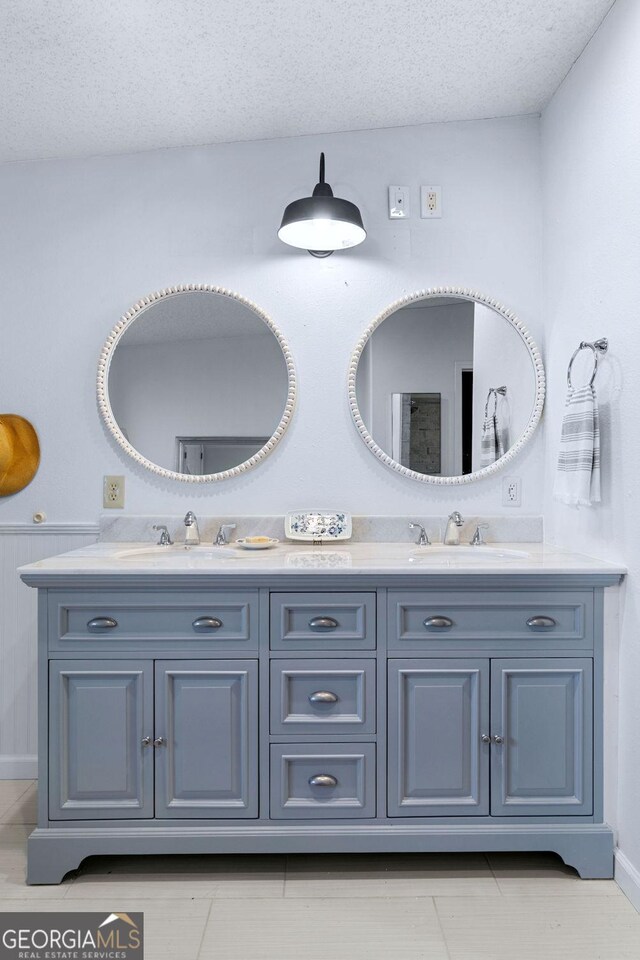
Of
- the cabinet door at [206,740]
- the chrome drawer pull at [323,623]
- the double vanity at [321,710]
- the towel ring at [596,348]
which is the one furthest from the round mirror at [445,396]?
the cabinet door at [206,740]

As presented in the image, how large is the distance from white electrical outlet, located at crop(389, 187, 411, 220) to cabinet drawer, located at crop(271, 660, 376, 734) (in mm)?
1618

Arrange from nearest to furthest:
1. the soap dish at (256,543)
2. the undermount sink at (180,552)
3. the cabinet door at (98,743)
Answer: the cabinet door at (98,743), the undermount sink at (180,552), the soap dish at (256,543)

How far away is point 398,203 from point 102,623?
180cm

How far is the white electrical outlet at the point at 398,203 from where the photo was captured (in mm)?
2420

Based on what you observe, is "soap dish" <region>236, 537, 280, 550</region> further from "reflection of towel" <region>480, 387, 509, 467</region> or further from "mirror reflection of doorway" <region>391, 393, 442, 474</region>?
"reflection of towel" <region>480, 387, 509, 467</region>

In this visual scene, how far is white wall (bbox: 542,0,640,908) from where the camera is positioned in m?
1.75

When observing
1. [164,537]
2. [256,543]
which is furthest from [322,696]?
[164,537]

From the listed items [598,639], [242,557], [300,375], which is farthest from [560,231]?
[242,557]

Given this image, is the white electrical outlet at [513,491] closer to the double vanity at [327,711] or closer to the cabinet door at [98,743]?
the double vanity at [327,711]

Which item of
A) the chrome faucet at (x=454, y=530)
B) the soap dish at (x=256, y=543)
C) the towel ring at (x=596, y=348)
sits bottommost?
the soap dish at (x=256, y=543)

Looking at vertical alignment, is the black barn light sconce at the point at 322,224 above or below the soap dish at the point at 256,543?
above

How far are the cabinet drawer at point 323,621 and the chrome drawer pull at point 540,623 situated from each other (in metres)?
0.45

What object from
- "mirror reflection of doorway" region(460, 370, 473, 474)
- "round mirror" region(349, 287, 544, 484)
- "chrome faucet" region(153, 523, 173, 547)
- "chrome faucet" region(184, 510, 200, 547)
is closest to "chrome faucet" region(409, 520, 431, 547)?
"round mirror" region(349, 287, 544, 484)

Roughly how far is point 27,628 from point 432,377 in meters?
1.79
